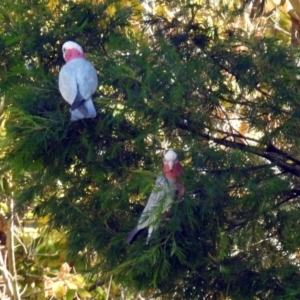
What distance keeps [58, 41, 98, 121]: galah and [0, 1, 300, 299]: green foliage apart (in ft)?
0.15

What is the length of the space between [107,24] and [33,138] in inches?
24.0

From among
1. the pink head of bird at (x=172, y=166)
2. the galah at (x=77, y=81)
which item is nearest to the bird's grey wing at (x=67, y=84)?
the galah at (x=77, y=81)

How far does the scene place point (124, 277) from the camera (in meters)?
2.25

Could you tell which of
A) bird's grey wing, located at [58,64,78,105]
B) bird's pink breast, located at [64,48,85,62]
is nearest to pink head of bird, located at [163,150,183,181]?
bird's grey wing, located at [58,64,78,105]

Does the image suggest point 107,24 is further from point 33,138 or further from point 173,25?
point 33,138

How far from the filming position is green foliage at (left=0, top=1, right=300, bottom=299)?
2.23 metres

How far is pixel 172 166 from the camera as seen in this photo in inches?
88.7

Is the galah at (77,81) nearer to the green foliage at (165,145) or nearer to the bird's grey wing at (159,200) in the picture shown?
the green foliage at (165,145)

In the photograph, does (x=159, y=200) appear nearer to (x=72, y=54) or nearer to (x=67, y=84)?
(x=67, y=84)

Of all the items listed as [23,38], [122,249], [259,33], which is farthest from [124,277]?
[259,33]

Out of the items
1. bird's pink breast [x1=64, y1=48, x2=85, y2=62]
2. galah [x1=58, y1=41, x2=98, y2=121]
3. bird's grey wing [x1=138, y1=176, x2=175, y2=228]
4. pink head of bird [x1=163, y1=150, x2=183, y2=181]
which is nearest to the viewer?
bird's grey wing [x1=138, y1=176, x2=175, y2=228]

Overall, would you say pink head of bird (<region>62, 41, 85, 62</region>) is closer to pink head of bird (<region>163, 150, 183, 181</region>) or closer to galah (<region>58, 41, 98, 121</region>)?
galah (<region>58, 41, 98, 121</region>)

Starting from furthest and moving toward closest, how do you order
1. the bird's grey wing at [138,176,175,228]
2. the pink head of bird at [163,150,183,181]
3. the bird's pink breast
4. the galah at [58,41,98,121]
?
the bird's pink breast < the galah at [58,41,98,121] < the pink head of bird at [163,150,183,181] < the bird's grey wing at [138,176,175,228]

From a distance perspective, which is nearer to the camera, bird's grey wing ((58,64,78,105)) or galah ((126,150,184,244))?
galah ((126,150,184,244))
